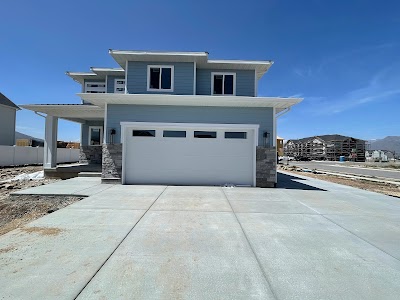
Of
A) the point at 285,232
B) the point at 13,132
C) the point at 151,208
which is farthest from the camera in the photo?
the point at 13,132

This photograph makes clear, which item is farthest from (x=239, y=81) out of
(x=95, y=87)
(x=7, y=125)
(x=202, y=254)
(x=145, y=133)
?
(x=7, y=125)

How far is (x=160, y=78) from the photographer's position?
1140 centimetres

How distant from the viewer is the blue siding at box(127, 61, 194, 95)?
37.0ft

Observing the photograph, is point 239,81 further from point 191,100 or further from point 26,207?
point 26,207

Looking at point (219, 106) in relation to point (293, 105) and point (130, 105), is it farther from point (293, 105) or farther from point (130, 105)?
point (130, 105)

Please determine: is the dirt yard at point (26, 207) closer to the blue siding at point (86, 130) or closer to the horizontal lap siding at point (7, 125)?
the blue siding at point (86, 130)

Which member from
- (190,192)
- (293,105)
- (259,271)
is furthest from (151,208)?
(293,105)

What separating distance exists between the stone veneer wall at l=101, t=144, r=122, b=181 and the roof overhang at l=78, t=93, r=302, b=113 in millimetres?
1922

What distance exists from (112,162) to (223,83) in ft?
22.4

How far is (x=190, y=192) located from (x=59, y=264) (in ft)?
17.5

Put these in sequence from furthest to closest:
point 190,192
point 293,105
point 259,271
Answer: point 293,105, point 190,192, point 259,271

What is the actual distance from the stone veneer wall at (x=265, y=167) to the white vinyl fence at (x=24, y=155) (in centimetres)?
1828

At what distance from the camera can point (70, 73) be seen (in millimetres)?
14734

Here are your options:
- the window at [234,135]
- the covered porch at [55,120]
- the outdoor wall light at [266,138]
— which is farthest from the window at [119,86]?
the outdoor wall light at [266,138]
